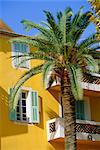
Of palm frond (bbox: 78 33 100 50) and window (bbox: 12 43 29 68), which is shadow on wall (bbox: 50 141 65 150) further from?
palm frond (bbox: 78 33 100 50)

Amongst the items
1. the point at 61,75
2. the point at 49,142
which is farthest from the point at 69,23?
the point at 49,142

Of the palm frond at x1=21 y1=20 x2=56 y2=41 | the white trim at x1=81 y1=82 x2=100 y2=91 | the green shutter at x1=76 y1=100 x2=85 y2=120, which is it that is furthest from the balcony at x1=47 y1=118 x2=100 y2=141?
the palm frond at x1=21 y1=20 x2=56 y2=41

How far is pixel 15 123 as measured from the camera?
2555cm

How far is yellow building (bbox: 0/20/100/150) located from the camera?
25.3 metres

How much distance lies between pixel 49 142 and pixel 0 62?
5.49m

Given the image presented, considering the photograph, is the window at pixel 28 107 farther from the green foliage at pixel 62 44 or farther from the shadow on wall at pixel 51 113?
the green foliage at pixel 62 44

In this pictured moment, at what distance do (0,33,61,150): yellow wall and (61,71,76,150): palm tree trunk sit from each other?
3771mm

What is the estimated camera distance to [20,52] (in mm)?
27203

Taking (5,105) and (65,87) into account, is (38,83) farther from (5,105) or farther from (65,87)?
(65,87)

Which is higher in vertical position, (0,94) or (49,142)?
(0,94)

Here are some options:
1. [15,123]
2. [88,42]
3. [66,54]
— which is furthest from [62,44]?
[15,123]

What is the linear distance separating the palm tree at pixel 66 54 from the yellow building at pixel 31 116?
8.60 ft

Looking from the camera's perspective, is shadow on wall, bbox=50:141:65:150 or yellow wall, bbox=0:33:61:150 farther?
shadow on wall, bbox=50:141:65:150

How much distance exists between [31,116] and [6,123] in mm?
1854
